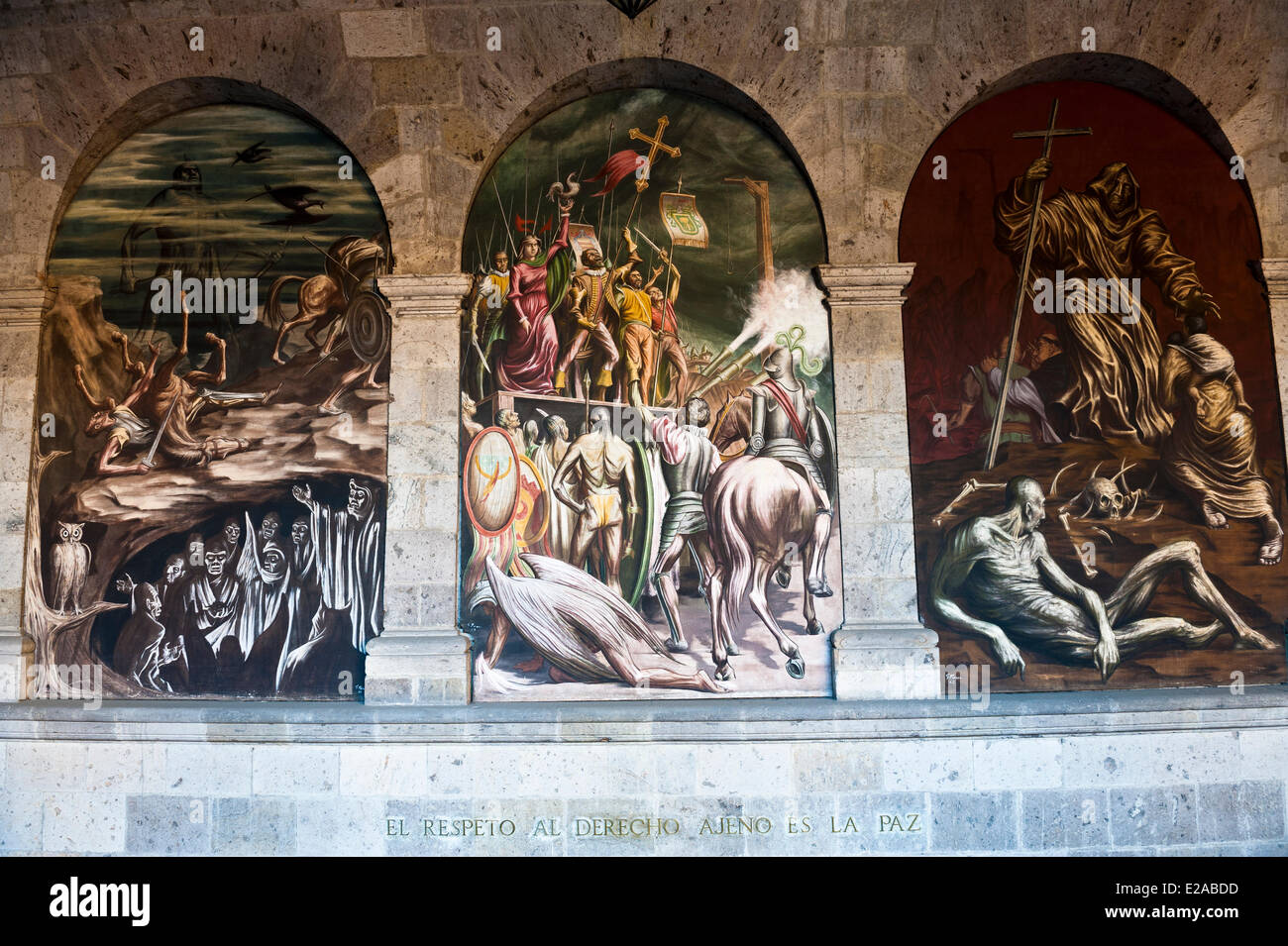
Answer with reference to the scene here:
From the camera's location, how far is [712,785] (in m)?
5.81

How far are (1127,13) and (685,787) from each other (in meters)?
5.87

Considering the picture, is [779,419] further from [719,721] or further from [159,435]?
[159,435]

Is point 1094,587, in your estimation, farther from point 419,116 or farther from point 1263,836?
point 419,116

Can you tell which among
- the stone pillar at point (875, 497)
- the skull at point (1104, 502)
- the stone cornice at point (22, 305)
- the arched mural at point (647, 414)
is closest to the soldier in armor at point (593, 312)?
the arched mural at point (647, 414)

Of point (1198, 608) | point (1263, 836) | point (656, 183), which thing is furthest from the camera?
point (656, 183)

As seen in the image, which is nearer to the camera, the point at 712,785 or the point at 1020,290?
the point at 712,785

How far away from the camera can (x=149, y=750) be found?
5.95 meters

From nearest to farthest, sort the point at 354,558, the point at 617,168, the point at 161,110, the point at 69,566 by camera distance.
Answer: the point at 354,558 → the point at 69,566 → the point at 617,168 → the point at 161,110

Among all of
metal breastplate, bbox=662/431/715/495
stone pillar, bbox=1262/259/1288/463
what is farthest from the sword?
stone pillar, bbox=1262/259/1288/463

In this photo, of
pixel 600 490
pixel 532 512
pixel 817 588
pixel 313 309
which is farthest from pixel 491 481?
pixel 817 588

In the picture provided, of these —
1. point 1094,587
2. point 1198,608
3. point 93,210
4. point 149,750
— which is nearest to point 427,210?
point 93,210

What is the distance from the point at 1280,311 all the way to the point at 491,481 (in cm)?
543

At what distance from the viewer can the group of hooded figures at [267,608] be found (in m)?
6.20

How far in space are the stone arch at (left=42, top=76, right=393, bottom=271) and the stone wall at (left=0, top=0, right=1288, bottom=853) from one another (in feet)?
0.08
